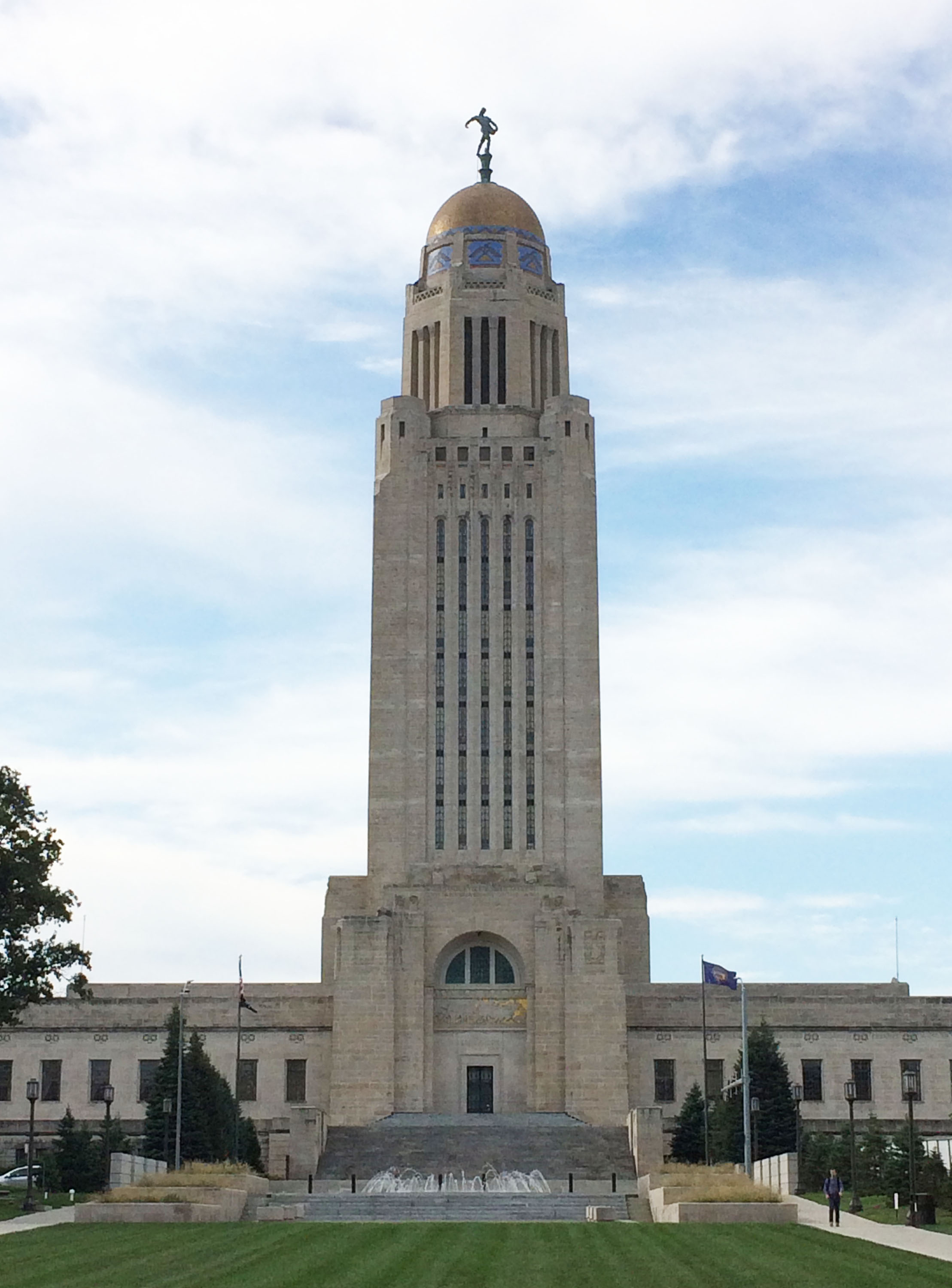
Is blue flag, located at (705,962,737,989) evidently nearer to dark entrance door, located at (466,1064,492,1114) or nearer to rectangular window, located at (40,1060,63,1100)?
dark entrance door, located at (466,1064,492,1114)

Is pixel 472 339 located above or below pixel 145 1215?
above

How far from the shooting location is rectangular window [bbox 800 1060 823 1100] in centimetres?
7619

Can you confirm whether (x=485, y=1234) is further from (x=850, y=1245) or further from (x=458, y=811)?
(x=458, y=811)

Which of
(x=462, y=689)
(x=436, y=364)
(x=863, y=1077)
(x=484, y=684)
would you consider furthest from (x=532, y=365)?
(x=863, y=1077)

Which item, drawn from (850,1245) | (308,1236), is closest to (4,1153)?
(308,1236)

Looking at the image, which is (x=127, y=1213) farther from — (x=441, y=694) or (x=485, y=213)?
(x=485, y=213)

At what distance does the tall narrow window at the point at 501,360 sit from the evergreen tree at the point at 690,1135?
106ft

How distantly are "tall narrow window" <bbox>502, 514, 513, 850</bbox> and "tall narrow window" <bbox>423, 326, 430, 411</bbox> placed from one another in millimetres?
7845

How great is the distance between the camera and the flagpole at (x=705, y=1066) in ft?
214

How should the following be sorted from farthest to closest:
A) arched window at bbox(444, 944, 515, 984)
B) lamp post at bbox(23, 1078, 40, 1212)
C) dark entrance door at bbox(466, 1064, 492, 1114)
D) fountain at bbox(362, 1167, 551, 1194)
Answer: arched window at bbox(444, 944, 515, 984)
dark entrance door at bbox(466, 1064, 492, 1114)
fountain at bbox(362, 1167, 551, 1194)
lamp post at bbox(23, 1078, 40, 1212)

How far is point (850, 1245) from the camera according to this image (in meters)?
35.1

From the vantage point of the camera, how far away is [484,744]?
7912 centimetres

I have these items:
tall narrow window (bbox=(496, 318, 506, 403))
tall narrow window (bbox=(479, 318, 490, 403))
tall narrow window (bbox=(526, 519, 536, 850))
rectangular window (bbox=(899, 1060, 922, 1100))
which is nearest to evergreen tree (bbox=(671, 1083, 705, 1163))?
rectangular window (bbox=(899, 1060, 922, 1100))

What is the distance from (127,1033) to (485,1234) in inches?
1658
